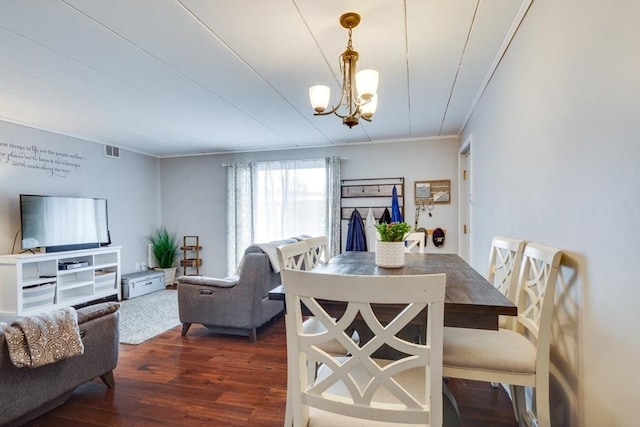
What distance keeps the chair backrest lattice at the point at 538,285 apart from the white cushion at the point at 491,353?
0.10m

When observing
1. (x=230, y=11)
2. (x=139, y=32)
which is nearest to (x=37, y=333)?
(x=139, y=32)

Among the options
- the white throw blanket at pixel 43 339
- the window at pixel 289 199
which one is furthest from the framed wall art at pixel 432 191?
the white throw blanket at pixel 43 339

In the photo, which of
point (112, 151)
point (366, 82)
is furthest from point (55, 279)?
point (366, 82)

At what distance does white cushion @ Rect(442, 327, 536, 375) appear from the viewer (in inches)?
52.1

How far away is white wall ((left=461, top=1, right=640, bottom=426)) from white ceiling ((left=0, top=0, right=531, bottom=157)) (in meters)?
0.56

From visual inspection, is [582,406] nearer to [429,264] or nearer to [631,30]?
[429,264]

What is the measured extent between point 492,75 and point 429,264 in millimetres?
1648

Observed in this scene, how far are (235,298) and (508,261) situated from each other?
232cm

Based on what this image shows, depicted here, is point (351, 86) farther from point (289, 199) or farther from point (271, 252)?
point (289, 199)

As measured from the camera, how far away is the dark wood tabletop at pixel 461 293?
3.87 feet

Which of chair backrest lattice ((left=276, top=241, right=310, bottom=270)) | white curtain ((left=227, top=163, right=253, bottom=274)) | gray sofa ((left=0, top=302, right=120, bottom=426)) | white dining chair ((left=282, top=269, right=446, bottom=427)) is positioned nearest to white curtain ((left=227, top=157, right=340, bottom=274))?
white curtain ((left=227, top=163, right=253, bottom=274))

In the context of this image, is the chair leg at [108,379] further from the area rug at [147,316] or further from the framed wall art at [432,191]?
the framed wall art at [432,191]

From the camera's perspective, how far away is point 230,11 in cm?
176

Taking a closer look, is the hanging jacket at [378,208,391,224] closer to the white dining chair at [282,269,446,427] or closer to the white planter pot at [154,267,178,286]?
the white planter pot at [154,267,178,286]
